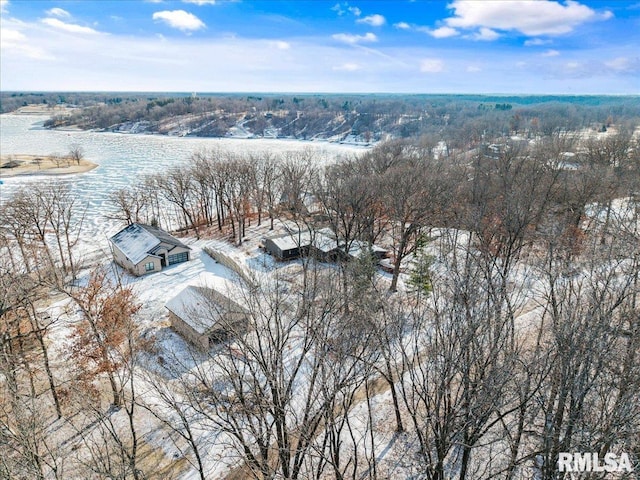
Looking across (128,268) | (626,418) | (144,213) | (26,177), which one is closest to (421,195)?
(626,418)

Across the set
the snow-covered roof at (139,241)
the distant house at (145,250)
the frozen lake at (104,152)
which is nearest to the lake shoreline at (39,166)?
the frozen lake at (104,152)

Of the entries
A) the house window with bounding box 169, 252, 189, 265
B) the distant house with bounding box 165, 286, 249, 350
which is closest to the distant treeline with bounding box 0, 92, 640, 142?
the house window with bounding box 169, 252, 189, 265

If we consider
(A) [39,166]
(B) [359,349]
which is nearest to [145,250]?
(B) [359,349]

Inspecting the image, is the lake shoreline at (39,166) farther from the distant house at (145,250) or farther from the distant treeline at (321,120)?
the distant treeline at (321,120)

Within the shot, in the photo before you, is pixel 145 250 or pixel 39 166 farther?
pixel 39 166

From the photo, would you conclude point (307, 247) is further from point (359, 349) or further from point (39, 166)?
point (39, 166)
